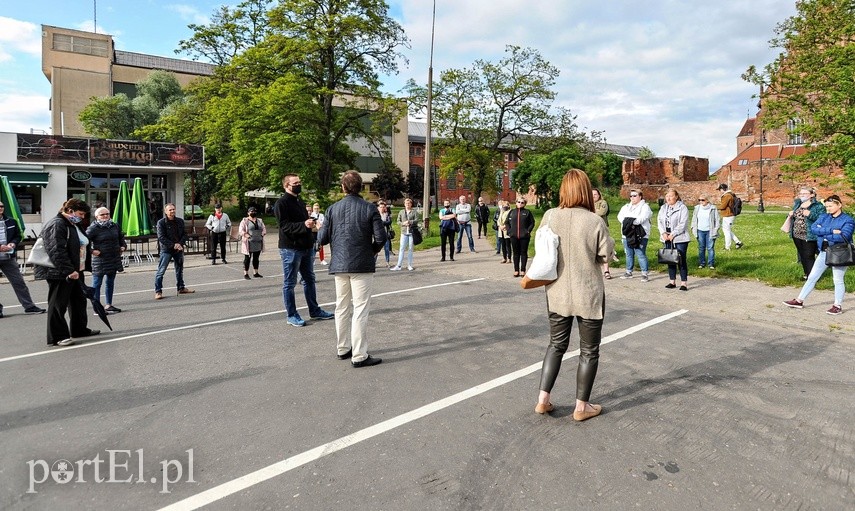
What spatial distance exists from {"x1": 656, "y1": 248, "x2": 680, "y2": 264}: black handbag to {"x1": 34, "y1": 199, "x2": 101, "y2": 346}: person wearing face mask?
9125 mm

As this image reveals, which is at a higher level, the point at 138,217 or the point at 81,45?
the point at 81,45

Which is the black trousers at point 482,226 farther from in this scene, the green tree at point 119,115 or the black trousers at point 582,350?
the green tree at point 119,115

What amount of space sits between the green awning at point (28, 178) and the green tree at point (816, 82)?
30659mm

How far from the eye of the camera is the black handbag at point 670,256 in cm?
913

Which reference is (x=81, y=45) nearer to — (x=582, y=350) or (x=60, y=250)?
(x=60, y=250)

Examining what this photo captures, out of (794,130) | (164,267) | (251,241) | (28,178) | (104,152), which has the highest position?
(104,152)

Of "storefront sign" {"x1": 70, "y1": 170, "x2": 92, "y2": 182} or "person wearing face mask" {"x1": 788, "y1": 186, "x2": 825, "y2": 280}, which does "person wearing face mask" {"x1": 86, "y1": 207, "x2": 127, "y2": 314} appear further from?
"storefront sign" {"x1": 70, "y1": 170, "x2": 92, "y2": 182}

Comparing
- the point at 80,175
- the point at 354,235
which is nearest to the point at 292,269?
the point at 354,235

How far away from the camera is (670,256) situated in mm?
9164

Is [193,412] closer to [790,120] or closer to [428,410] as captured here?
[428,410]

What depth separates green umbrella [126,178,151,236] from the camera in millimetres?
17859

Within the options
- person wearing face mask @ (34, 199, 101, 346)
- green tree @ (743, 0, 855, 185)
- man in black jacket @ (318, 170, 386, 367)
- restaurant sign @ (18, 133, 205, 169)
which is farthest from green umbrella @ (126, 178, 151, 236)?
green tree @ (743, 0, 855, 185)

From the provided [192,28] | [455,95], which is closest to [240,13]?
[192,28]

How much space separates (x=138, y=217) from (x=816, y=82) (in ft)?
87.6
